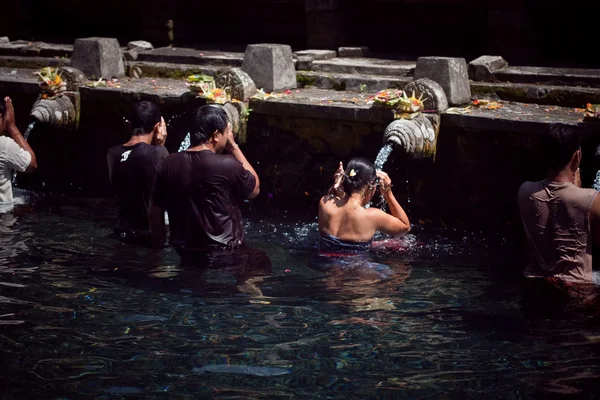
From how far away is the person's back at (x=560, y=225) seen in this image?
17.9 ft

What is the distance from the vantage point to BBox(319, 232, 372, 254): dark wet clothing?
22.2ft

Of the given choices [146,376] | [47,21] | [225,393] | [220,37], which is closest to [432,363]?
[225,393]

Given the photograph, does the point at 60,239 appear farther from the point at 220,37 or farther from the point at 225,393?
the point at 220,37

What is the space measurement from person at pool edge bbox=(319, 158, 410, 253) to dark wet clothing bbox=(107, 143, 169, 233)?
140 centimetres

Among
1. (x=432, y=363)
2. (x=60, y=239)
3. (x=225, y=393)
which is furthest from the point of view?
(x=60, y=239)

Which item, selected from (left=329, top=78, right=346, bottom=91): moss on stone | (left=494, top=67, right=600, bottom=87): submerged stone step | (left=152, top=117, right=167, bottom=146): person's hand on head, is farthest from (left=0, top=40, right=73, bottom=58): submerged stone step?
(left=494, top=67, right=600, bottom=87): submerged stone step

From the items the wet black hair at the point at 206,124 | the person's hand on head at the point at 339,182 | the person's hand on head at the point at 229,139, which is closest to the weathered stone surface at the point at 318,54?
the person's hand on head at the point at 229,139

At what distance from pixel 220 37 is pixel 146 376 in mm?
8488

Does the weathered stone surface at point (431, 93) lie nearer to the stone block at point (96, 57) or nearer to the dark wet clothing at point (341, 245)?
the dark wet clothing at point (341, 245)

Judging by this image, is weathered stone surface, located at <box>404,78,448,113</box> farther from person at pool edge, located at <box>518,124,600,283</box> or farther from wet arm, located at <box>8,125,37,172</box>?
wet arm, located at <box>8,125,37,172</box>

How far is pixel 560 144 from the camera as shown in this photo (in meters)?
5.39

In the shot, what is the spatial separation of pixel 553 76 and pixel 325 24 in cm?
344

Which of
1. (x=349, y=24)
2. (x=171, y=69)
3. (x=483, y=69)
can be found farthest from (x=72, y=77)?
(x=483, y=69)

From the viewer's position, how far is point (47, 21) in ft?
44.6
